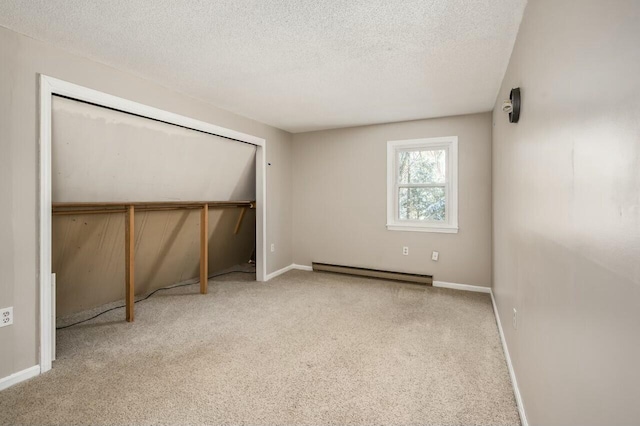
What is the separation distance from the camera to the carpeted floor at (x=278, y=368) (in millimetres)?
1683

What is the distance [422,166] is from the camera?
4230 mm

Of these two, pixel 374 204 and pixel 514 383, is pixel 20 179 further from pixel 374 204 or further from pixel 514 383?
pixel 374 204

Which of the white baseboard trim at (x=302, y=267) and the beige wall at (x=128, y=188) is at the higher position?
the beige wall at (x=128, y=188)

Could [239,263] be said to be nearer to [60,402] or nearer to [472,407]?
[60,402]

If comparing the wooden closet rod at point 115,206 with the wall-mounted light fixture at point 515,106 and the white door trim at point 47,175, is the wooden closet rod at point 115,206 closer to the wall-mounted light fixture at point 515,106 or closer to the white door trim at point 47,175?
the white door trim at point 47,175

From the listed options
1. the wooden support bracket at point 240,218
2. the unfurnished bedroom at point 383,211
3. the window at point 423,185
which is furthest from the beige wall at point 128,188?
the window at point 423,185

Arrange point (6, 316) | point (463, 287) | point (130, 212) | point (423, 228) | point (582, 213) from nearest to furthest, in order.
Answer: point (582, 213)
point (6, 316)
point (130, 212)
point (463, 287)
point (423, 228)

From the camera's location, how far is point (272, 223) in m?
4.53

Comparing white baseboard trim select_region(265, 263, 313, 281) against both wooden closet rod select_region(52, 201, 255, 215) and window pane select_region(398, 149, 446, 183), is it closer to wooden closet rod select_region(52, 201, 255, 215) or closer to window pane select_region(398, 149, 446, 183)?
wooden closet rod select_region(52, 201, 255, 215)

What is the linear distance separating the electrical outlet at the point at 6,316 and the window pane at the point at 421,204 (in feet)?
12.9

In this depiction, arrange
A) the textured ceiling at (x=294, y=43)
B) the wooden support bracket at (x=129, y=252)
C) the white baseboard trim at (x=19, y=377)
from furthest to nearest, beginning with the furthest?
the wooden support bracket at (x=129, y=252), the white baseboard trim at (x=19, y=377), the textured ceiling at (x=294, y=43)

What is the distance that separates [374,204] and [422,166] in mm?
825

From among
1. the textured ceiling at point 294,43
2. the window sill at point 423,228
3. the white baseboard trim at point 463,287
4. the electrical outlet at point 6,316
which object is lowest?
the white baseboard trim at point 463,287

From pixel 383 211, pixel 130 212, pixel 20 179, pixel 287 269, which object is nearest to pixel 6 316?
pixel 20 179
